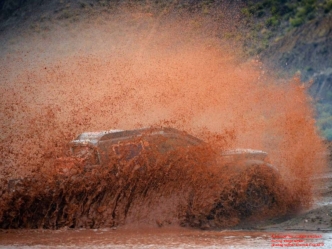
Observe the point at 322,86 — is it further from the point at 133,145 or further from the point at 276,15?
the point at 133,145

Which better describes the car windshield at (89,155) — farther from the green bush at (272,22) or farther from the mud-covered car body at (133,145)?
the green bush at (272,22)

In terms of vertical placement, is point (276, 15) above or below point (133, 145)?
above

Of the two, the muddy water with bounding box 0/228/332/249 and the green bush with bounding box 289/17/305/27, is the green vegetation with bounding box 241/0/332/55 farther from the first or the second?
the muddy water with bounding box 0/228/332/249

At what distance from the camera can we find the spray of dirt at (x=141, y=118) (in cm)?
1249

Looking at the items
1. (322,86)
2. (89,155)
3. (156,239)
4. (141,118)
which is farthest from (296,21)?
(156,239)

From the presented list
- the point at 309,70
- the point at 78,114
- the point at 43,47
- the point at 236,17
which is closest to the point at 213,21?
the point at 236,17

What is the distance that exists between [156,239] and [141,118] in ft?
34.6

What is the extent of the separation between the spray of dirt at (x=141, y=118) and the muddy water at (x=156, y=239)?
1.49ft

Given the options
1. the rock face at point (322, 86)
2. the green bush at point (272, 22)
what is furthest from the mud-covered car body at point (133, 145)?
the green bush at point (272, 22)

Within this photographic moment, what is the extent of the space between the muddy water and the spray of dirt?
0.45m

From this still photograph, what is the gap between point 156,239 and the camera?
11.3 metres

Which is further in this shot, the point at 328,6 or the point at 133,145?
the point at 328,6

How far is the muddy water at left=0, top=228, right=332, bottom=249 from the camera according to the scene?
34.7 feet

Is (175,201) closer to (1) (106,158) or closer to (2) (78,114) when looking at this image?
(1) (106,158)
